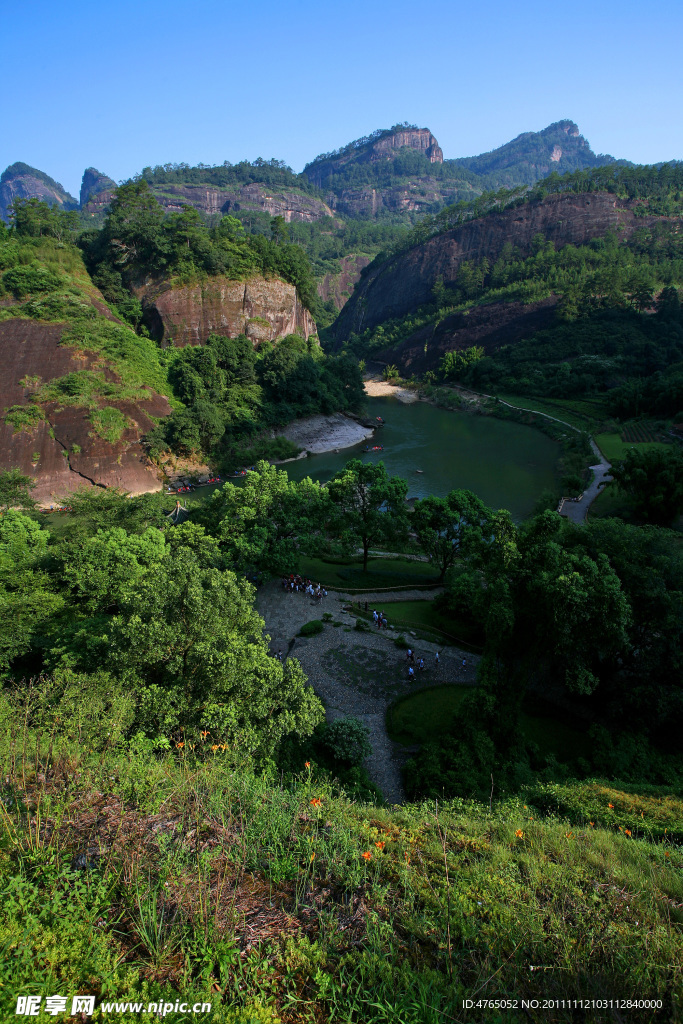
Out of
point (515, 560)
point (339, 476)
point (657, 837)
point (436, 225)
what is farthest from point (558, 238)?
point (657, 837)

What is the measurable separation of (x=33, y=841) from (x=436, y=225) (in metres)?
131

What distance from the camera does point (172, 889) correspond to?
4793mm

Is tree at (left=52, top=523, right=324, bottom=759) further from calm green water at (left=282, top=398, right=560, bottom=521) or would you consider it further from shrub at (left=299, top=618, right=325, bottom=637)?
calm green water at (left=282, top=398, right=560, bottom=521)

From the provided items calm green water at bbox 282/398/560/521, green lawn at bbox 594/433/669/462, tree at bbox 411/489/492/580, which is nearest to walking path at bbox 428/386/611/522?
green lawn at bbox 594/433/669/462

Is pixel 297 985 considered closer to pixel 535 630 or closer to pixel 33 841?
pixel 33 841

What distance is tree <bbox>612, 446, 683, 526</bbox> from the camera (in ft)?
91.5

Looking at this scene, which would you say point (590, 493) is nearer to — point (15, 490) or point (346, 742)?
point (346, 742)

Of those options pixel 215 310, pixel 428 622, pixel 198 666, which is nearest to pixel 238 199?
pixel 215 310

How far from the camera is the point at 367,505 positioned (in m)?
26.0

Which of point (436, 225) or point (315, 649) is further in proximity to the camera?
point (436, 225)

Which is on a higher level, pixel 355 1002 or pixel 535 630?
pixel 355 1002

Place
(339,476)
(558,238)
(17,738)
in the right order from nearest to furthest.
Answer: (17,738)
(339,476)
(558,238)

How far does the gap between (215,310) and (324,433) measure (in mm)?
21373

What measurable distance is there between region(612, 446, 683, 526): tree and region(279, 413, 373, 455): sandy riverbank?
31.3 meters
